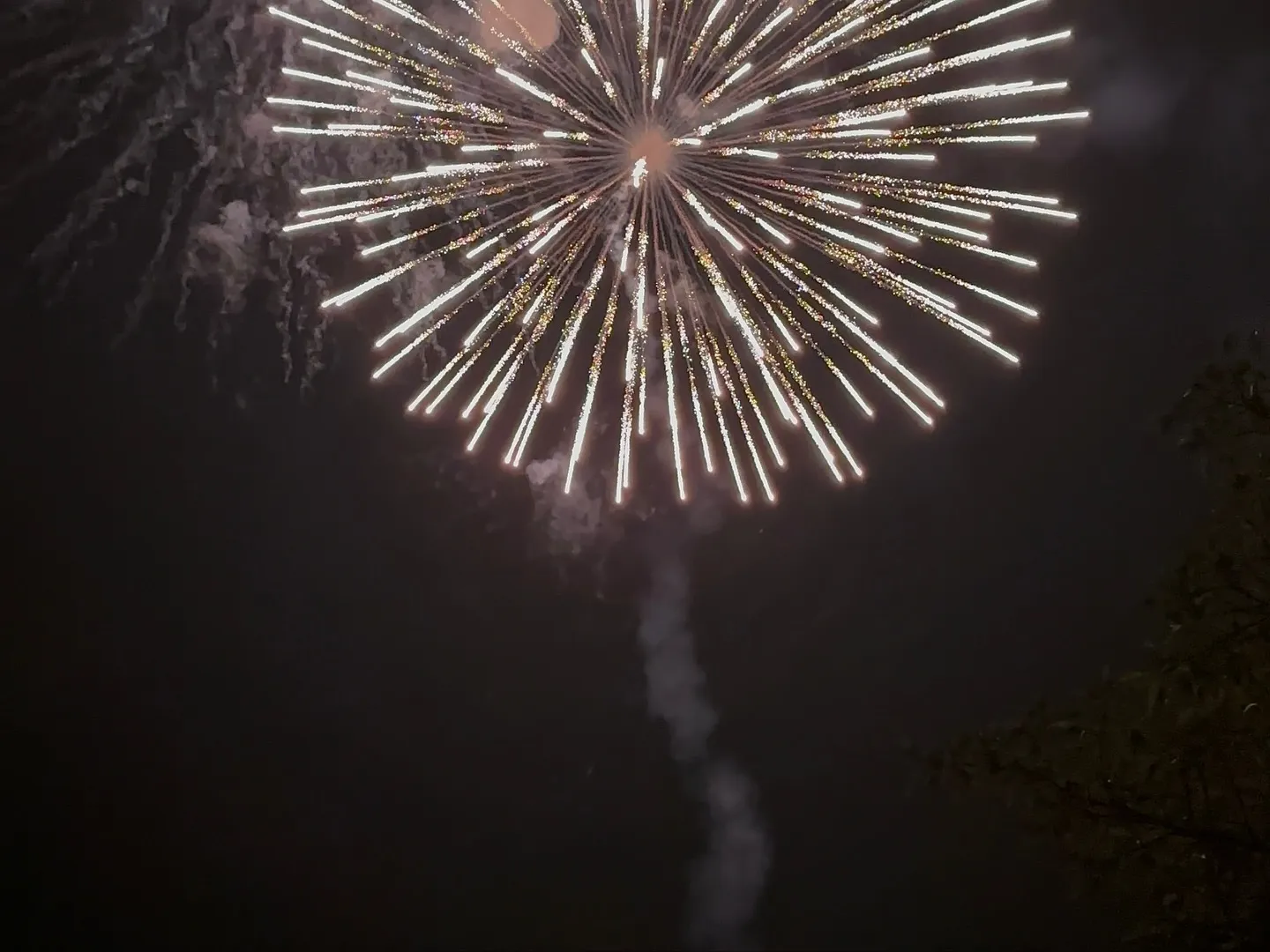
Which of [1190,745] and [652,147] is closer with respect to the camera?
[1190,745]

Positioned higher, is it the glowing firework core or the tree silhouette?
the glowing firework core

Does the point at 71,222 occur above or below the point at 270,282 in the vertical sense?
above

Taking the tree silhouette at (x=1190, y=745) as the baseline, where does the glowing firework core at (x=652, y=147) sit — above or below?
above

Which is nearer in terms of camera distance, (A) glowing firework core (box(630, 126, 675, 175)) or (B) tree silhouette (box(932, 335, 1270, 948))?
(B) tree silhouette (box(932, 335, 1270, 948))

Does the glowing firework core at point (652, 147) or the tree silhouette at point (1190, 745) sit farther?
the glowing firework core at point (652, 147)

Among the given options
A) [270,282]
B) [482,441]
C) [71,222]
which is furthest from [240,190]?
[482,441]

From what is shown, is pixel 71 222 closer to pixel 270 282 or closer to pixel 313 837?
pixel 270 282

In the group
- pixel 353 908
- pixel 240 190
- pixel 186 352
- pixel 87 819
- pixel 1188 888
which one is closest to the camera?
pixel 1188 888

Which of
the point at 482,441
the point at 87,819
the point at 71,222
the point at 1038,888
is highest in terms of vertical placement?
the point at 71,222

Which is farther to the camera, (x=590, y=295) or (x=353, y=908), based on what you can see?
(x=353, y=908)

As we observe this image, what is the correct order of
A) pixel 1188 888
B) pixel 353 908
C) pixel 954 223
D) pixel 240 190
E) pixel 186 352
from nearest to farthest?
1. pixel 1188 888
2. pixel 954 223
3. pixel 240 190
4. pixel 186 352
5. pixel 353 908

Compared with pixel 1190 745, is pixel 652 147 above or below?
above
